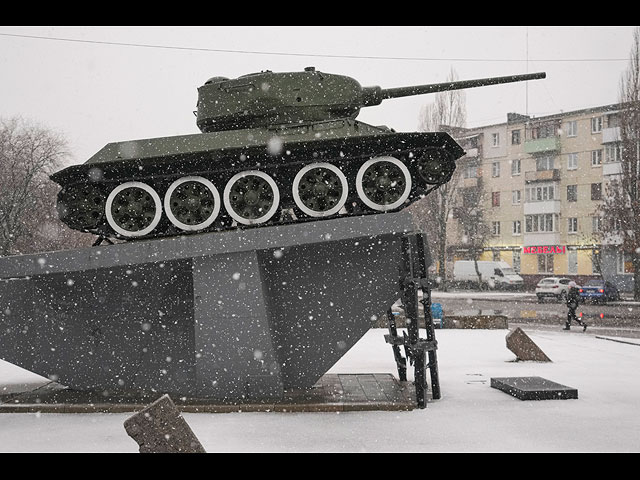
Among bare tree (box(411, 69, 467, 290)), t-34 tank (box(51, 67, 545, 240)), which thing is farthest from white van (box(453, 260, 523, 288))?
t-34 tank (box(51, 67, 545, 240))

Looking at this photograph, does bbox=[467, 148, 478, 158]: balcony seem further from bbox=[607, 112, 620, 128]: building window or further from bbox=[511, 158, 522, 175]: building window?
bbox=[607, 112, 620, 128]: building window

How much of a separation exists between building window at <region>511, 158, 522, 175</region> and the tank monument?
4462 cm

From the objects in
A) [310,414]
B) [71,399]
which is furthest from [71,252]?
[310,414]

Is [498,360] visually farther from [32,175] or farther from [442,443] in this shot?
[32,175]

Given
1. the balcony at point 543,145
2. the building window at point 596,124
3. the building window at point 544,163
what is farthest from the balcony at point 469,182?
the building window at point 596,124

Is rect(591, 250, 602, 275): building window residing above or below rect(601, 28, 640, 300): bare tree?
below

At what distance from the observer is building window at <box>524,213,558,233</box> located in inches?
1999

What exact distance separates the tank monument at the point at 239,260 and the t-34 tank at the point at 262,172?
2 centimetres

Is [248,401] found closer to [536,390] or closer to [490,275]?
[536,390]

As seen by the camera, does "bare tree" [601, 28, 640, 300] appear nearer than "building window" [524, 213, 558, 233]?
Yes

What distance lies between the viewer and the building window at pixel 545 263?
50.3 meters

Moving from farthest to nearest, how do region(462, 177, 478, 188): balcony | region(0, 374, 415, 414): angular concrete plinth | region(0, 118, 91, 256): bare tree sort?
region(462, 177, 478, 188): balcony
region(0, 118, 91, 256): bare tree
region(0, 374, 415, 414): angular concrete plinth

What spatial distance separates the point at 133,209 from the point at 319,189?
9.27ft

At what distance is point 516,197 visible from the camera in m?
53.6
